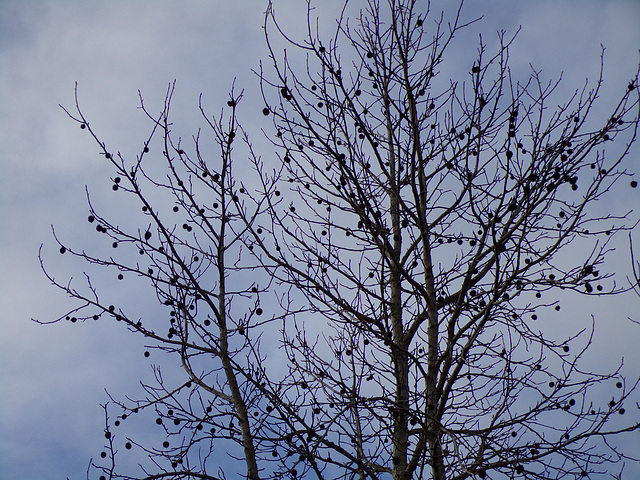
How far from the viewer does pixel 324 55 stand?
233 inches

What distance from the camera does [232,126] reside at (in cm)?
694

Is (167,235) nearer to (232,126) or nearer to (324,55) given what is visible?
(232,126)

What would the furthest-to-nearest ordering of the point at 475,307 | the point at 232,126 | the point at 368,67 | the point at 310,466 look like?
the point at 232,126, the point at 368,67, the point at 475,307, the point at 310,466

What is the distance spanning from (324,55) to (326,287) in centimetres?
221

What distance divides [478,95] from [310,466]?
3584 mm

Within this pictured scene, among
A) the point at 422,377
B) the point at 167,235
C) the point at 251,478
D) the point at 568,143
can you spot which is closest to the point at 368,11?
the point at 568,143

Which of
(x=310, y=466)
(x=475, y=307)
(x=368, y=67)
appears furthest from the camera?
(x=368, y=67)

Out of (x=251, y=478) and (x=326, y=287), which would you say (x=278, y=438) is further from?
(x=326, y=287)

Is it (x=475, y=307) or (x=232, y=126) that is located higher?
(x=232, y=126)

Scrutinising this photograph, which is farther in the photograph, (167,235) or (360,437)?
(167,235)

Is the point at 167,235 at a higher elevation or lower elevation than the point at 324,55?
lower

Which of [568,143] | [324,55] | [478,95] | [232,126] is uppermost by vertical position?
[232,126]

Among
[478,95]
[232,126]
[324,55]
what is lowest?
[478,95]

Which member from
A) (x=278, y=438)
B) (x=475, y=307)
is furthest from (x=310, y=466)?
(x=475, y=307)
